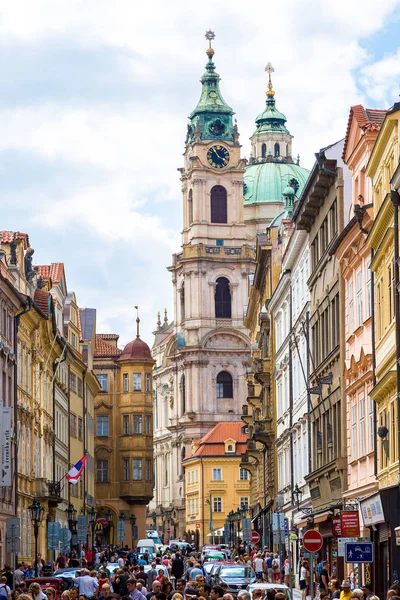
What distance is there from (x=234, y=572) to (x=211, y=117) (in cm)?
11960

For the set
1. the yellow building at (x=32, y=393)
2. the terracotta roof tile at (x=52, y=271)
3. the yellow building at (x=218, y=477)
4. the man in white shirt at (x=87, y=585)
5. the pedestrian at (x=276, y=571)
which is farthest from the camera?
the yellow building at (x=218, y=477)

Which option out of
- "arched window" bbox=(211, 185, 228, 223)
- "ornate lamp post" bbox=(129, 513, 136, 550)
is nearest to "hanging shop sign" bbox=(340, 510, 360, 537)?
"ornate lamp post" bbox=(129, 513, 136, 550)

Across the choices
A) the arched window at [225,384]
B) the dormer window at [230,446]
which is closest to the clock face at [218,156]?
the arched window at [225,384]

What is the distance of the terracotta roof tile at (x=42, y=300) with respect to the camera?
219 ft

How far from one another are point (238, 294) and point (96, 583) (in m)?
118

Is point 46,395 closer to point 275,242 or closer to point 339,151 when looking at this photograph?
point 275,242

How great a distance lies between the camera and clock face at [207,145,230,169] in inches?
6107

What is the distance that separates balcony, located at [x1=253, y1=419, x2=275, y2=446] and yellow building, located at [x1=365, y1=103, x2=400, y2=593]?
122 ft

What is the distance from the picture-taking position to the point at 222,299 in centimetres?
15350

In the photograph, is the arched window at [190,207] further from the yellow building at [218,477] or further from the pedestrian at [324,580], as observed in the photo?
the pedestrian at [324,580]

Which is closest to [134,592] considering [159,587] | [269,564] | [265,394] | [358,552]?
A: [159,587]

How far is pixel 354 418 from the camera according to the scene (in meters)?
41.1

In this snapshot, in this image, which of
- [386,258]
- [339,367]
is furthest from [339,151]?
[386,258]

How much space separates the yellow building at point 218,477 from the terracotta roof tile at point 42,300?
83876 millimetres
